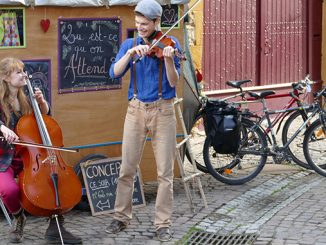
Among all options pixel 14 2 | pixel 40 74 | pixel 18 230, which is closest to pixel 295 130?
pixel 40 74

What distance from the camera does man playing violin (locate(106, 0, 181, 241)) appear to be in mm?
7055

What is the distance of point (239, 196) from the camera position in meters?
8.70

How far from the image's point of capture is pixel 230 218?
26.0 feet

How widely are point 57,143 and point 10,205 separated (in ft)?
1.90

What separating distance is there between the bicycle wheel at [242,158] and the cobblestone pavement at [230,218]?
0.10m

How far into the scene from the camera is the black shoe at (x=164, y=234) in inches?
282

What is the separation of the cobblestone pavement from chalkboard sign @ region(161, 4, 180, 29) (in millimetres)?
1590

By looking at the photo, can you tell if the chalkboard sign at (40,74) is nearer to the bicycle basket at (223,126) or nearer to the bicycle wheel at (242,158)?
the bicycle basket at (223,126)

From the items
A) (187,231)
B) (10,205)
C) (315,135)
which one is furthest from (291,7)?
(10,205)

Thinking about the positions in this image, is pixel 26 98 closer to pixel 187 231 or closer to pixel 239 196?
pixel 187 231

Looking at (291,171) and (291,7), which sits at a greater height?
(291,7)

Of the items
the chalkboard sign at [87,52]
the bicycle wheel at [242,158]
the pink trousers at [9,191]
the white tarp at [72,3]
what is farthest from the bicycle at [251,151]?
the pink trousers at [9,191]

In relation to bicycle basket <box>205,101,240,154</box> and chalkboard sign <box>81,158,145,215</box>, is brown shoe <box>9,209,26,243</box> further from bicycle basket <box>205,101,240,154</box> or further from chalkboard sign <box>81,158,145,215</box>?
bicycle basket <box>205,101,240,154</box>

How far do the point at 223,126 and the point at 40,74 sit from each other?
2.03 metres
